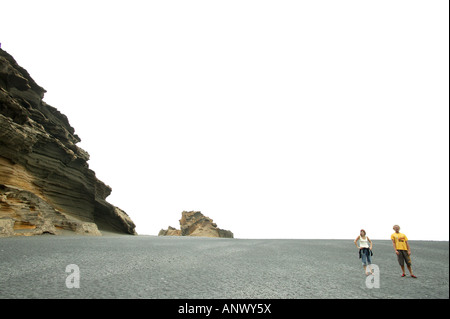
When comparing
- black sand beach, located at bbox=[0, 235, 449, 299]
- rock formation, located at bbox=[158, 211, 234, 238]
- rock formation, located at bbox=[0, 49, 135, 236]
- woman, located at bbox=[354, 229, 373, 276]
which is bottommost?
rock formation, located at bbox=[158, 211, 234, 238]

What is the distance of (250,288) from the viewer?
6.43 m

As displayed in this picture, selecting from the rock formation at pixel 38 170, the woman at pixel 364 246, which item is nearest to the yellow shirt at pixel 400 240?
the woman at pixel 364 246

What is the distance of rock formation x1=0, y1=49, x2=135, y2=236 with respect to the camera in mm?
17688

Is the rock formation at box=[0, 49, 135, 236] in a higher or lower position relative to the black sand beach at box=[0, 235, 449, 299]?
higher

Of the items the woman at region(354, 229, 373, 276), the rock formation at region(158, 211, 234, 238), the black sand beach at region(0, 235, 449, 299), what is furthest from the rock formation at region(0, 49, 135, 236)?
the rock formation at region(158, 211, 234, 238)

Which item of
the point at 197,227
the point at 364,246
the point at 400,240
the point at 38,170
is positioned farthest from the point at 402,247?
the point at 197,227

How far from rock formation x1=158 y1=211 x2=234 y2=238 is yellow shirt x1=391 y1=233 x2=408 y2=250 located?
155 ft

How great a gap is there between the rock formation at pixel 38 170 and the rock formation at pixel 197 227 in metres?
27.2

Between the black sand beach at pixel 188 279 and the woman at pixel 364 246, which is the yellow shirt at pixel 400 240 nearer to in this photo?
the woman at pixel 364 246

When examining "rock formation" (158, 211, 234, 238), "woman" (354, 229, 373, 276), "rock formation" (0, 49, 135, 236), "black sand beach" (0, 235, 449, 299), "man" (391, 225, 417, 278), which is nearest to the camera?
"black sand beach" (0, 235, 449, 299)

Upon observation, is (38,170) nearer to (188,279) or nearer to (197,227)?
(188,279)

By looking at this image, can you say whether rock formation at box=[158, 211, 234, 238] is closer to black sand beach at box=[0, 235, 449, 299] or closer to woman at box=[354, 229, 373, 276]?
black sand beach at box=[0, 235, 449, 299]
